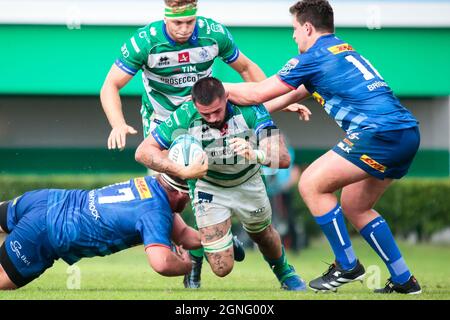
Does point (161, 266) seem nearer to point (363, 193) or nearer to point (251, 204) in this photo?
point (251, 204)

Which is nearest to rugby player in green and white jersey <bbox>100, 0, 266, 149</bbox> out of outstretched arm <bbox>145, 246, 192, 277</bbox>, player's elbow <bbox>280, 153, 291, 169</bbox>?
outstretched arm <bbox>145, 246, 192, 277</bbox>

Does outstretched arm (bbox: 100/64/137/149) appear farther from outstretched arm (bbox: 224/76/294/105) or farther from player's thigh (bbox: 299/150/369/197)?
player's thigh (bbox: 299/150/369/197)

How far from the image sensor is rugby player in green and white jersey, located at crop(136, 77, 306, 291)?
25.4 feet

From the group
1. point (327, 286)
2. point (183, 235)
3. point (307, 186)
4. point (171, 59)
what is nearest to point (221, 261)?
point (183, 235)

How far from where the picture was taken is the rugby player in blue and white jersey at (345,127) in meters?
7.66

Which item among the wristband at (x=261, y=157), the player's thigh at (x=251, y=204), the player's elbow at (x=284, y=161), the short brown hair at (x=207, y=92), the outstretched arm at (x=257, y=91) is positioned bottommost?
the player's thigh at (x=251, y=204)

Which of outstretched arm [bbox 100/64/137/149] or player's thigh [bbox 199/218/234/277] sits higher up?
outstretched arm [bbox 100/64/137/149]

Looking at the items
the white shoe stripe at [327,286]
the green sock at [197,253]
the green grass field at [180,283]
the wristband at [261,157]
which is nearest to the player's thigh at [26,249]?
the green grass field at [180,283]

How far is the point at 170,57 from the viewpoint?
8.94 m

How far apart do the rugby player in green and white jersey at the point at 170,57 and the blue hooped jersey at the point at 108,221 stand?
82 centimetres

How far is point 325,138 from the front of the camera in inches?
666

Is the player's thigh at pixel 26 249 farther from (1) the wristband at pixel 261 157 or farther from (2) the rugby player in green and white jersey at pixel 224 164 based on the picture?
(1) the wristband at pixel 261 157

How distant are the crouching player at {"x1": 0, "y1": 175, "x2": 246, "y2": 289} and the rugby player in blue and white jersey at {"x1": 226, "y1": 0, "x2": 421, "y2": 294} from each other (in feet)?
3.71

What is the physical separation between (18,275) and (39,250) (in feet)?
0.89
